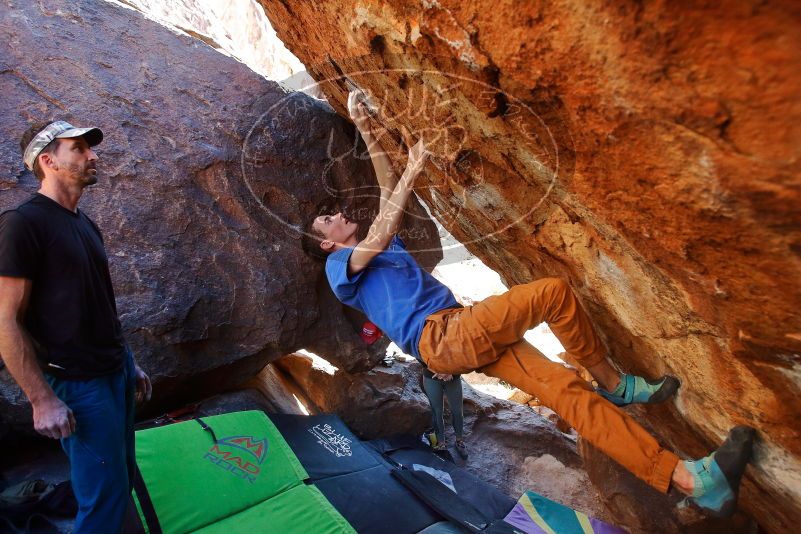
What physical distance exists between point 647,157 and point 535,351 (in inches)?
51.7

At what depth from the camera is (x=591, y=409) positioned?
225 centimetres

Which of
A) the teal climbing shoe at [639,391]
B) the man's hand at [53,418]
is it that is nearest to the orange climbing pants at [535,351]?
the teal climbing shoe at [639,391]

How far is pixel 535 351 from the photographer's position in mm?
2584

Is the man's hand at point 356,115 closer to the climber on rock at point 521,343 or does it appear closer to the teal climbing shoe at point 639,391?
the climber on rock at point 521,343

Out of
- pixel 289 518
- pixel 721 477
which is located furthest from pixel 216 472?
pixel 721 477

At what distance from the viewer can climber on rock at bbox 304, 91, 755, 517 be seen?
2102 millimetres

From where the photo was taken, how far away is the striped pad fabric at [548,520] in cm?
332

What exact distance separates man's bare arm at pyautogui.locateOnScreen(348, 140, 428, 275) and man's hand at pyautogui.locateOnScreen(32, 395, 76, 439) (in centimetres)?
146

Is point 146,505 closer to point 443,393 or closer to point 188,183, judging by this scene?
point 188,183

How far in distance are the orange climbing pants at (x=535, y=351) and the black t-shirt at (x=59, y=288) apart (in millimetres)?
1552

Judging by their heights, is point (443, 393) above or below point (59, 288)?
below

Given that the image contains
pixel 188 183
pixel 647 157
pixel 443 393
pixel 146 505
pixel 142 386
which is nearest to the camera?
pixel 647 157

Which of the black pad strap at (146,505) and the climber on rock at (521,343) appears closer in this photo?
the climber on rock at (521,343)

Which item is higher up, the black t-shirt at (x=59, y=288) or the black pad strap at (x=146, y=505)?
the black t-shirt at (x=59, y=288)
